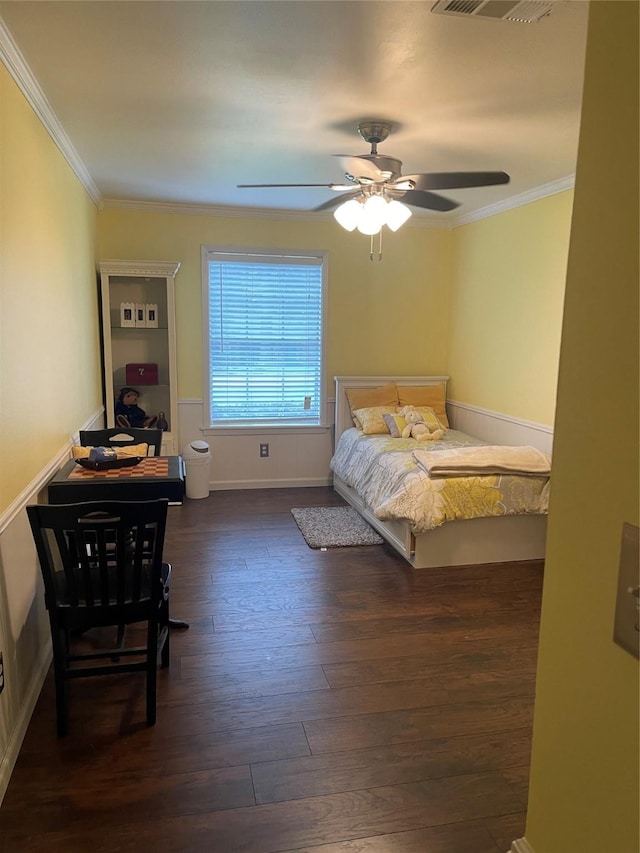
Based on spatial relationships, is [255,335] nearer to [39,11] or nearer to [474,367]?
[474,367]

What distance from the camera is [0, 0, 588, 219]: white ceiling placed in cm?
202

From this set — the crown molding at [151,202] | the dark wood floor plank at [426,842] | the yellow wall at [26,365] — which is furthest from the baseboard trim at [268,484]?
the dark wood floor plank at [426,842]

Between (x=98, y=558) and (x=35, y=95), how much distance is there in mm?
2101

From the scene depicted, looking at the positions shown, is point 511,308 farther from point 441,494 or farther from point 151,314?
point 151,314

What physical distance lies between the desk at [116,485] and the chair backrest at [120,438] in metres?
0.46

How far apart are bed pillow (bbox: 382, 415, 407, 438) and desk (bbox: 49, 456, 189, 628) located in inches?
94.4

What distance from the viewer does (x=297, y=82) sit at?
8.18ft

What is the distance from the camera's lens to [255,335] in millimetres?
5516

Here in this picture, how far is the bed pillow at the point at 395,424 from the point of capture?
4996 mm

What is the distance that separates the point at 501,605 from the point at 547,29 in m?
2.78

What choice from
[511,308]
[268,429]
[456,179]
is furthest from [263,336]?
[456,179]

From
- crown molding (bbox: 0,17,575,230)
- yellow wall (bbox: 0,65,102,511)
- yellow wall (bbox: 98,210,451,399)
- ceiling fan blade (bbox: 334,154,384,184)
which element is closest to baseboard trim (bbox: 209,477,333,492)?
yellow wall (bbox: 98,210,451,399)

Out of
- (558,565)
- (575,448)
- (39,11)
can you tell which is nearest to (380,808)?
(558,565)

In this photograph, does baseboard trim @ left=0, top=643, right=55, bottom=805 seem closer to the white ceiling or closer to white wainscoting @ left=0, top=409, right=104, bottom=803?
white wainscoting @ left=0, top=409, right=104, bottom=803
